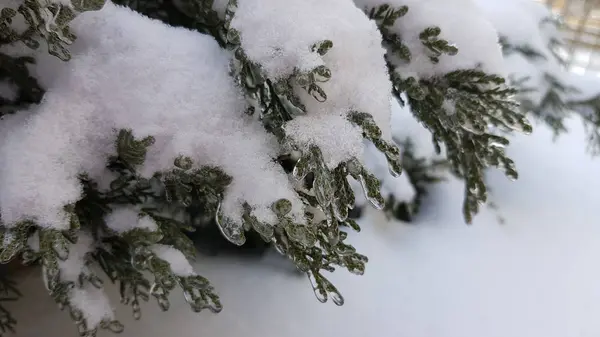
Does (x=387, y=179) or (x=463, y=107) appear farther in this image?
(x=387, y=179)

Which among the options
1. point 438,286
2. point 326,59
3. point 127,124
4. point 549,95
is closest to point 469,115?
point 326,59

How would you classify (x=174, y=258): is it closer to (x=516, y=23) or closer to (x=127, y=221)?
(x=127, y=221)

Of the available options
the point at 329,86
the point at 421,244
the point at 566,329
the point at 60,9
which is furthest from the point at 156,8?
the point at 566,329

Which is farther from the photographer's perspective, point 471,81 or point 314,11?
point 471,81

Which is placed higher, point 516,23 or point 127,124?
point 516,23

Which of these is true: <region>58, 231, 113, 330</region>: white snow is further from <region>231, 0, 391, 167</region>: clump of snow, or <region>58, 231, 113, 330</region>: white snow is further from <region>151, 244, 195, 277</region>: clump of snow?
<region>231, 0, 391, 167</region>: clump of snow

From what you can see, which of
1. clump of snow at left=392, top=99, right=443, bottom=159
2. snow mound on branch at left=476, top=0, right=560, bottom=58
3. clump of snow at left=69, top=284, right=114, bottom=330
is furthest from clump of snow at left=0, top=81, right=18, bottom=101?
snow mound on branch at left=476, top=0, right=560, bottom=58

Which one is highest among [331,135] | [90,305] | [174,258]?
[331,135]

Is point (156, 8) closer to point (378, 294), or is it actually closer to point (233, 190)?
point (233, 190)
